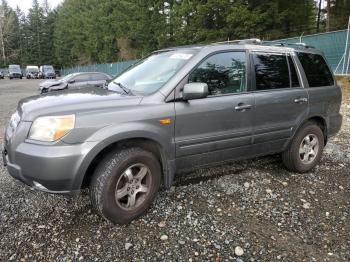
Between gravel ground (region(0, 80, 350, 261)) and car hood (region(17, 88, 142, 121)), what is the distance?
1114 mm

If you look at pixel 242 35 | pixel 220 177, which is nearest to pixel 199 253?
pixel 220 177

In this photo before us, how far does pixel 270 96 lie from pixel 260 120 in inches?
Answer: 13.6

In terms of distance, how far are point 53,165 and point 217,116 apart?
182 centimetres

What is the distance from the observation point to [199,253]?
9.38 feet

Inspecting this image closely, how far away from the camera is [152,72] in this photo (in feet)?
12.9

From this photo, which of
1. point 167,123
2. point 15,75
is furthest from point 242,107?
point 15,75

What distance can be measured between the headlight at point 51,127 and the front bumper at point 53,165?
0.08 metres

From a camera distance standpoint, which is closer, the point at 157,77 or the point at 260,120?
the point at 157,77

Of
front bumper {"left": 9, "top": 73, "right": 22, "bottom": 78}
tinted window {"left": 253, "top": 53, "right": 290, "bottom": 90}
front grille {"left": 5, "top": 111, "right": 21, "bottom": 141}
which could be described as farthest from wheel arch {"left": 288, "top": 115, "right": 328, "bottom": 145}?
front bumper {"left": 9, "top": 73, "right": 22, "bottom": 78}

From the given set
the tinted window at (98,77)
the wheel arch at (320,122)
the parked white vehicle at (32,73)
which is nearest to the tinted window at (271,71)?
the wheel arch at (320,122)

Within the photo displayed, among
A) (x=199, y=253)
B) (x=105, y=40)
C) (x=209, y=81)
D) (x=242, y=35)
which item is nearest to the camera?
(x=199, y=253)

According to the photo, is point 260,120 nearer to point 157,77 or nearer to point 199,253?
point 157,77

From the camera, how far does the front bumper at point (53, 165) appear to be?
112 inches

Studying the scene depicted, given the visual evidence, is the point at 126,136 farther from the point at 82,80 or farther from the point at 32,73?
the point at 32,73
